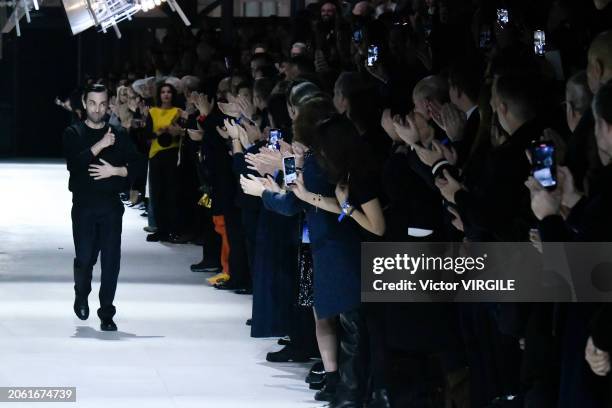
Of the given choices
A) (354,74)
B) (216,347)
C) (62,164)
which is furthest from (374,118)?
(62,164)

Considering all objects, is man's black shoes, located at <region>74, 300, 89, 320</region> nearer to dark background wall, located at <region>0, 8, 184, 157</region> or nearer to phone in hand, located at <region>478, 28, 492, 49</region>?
phone in hand, located at <region>478, 28, 492, 49</region>

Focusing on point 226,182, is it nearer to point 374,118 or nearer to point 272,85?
point 272,85

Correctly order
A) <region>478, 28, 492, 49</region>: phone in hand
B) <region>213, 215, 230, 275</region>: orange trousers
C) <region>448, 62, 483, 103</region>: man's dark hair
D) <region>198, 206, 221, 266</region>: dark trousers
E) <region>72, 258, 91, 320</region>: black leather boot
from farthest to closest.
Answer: <region>198, 206, 221, 266</region>: dark trousers → <region>213, 215, 230, 275</region>: orange trousers → <region>72, 258, 91, 320</region>: black leather boot → <region>478, 28, 492, 49</region>: phone in hand → <region>448, 62, 483, 103</region>: man's dark hair

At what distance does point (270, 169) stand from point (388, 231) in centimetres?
125

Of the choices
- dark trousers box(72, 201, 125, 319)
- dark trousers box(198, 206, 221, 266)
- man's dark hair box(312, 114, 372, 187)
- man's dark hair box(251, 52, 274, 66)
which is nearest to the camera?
man's dark hair box(312, 114, 372, 187)

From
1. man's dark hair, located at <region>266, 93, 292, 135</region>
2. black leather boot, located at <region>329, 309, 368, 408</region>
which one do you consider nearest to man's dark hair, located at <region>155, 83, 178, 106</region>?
man's dark hair, located at <region>266, 93, 292, 135</region>

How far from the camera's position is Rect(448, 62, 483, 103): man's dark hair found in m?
5.46

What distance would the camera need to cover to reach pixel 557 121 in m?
4.85

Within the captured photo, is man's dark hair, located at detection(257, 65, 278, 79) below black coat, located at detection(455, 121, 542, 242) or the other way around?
the other way around

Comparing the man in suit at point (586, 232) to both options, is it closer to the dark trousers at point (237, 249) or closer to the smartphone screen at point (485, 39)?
the smartphone screen at point (485, 39)

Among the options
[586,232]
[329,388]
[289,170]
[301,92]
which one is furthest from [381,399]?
[586,232]

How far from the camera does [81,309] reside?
848cm

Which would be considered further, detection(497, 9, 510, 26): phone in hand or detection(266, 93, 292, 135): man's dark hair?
detection(266, 93, 292, 135): man's dark hair

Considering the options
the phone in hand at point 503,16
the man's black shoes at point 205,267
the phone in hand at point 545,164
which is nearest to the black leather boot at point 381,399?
the phone in hand at point 503,16
